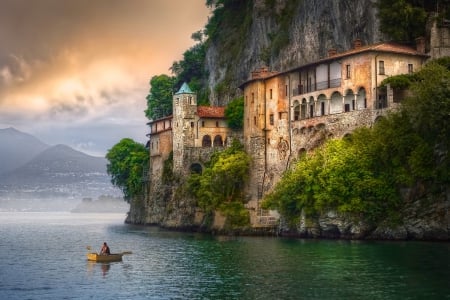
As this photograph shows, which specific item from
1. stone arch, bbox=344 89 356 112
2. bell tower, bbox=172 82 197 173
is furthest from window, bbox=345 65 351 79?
bell tower, bbox=172 82 197 173

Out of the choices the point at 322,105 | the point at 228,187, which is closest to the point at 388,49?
the point at 322,105

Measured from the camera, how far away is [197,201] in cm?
10412

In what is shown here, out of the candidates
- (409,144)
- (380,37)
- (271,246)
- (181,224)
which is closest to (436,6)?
(380,37)

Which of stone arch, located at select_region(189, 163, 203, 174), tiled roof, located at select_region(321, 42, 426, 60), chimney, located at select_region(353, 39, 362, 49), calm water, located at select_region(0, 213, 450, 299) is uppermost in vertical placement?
chimney, located at select_region(353, 39, 362, 49)

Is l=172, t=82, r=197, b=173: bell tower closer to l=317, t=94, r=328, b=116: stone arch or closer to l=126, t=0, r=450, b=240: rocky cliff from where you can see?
l=126, t=0, r=450, b=240: rocky cliff

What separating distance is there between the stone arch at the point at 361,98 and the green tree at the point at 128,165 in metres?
54.4

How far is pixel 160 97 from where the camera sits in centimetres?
14475

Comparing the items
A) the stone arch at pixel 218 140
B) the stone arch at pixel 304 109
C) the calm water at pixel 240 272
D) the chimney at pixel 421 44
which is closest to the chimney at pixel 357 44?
the chimney at pixel 421 44

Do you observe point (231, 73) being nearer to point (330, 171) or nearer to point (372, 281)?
point (330, 171)

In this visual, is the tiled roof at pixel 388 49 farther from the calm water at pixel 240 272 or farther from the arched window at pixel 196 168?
the arched window at pixel 196 168

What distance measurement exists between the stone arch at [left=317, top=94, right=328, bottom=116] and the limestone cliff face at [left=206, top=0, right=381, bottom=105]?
8680 mm

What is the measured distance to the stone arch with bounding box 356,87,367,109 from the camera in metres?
85.5

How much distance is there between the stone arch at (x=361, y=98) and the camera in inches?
3366

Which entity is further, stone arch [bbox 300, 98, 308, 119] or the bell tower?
the bell tower
